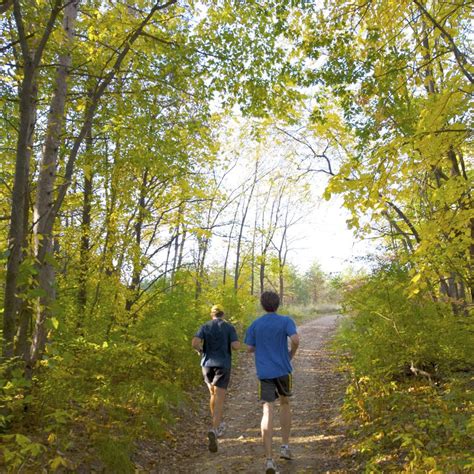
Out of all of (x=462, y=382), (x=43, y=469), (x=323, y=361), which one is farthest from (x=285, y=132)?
(x=43, y=469)

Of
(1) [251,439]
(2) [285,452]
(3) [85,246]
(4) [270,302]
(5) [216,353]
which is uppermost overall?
(3) [85,246]

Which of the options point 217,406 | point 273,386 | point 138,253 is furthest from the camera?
point 138,253

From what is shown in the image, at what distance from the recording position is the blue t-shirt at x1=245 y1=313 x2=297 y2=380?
4.59 meters

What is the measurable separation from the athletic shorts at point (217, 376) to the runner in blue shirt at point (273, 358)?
1.04 meters

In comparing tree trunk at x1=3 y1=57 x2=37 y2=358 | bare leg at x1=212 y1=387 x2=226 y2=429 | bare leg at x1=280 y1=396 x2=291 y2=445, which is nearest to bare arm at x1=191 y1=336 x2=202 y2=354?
bare leg at x1=212 y1=387 x2=226 y2=429

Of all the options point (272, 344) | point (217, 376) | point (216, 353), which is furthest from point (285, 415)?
point (216, 353)

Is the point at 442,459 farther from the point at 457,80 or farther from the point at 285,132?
the point at 285,132

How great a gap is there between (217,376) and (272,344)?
140 centimetres

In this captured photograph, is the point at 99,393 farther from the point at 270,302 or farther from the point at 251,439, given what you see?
the point at 270,302

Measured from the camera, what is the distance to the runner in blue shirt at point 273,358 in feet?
15.0

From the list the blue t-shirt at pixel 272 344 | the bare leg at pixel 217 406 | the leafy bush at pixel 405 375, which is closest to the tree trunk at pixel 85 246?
the bare leg at pixel 217 406

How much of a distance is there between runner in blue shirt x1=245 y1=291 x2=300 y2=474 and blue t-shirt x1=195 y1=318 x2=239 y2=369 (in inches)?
36.7

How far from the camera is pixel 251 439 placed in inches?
225

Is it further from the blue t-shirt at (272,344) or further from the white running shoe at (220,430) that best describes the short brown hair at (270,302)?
the white running shoe at (220,430)
